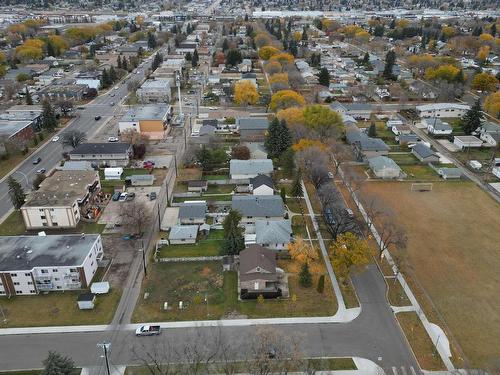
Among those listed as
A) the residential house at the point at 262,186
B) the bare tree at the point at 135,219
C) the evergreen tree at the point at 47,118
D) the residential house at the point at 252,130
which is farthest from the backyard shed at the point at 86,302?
the evergreen tree at the point at 47,118

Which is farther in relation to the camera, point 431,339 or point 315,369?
point 431,339

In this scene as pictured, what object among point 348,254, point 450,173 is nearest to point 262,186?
point 348,254

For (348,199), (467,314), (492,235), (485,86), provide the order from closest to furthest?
(467,314) < (492,235) < (348,199) < (485,86)

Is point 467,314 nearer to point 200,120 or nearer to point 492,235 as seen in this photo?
point 492,235

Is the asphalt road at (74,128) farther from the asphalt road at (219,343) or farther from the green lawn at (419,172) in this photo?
the green lawn at (419,172)

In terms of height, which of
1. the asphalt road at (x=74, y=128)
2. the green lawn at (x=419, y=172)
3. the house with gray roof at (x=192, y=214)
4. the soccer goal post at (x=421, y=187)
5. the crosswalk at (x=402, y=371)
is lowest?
the green lawn at (x=419, y=172)

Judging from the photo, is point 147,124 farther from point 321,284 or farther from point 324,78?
point 324,78

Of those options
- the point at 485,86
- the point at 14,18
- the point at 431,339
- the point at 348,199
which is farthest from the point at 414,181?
the point at 14,18
